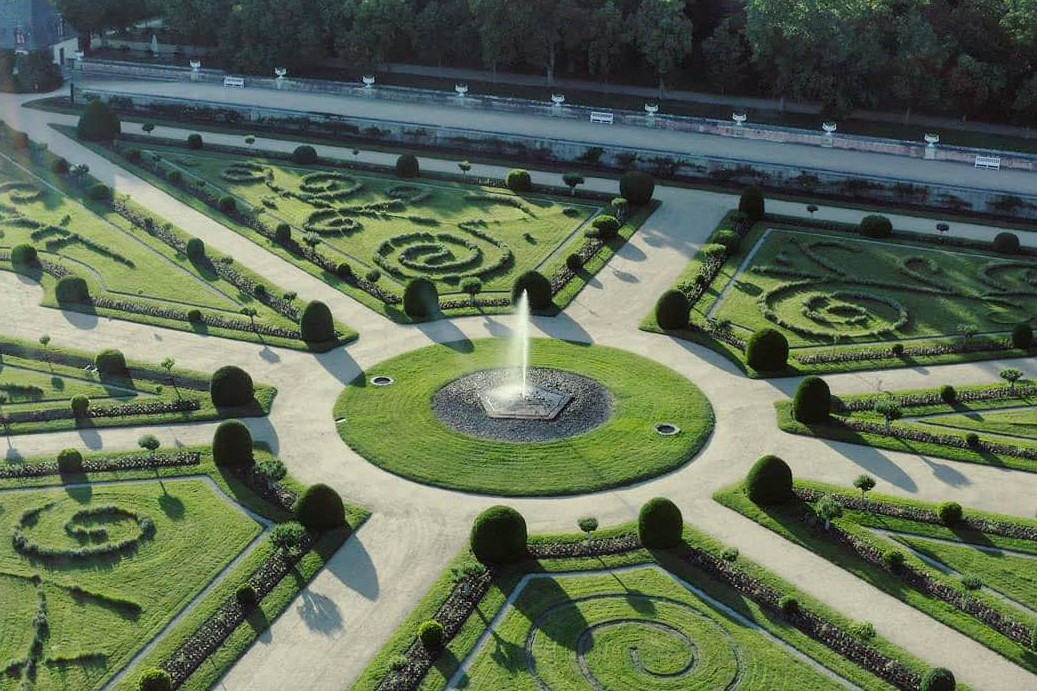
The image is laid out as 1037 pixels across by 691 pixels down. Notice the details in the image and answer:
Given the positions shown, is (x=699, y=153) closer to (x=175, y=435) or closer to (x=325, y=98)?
(x=325, y=98)

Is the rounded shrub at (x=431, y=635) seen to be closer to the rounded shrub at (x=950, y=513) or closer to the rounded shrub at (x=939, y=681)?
the rounded shrub at (x=939, y=681)

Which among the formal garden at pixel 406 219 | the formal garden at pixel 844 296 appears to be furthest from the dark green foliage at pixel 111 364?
the formal garden at pixel 844 296

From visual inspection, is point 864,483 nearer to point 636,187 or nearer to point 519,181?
point 636,187

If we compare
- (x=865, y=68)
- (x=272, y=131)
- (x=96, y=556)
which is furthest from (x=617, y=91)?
(x=96, y=556)

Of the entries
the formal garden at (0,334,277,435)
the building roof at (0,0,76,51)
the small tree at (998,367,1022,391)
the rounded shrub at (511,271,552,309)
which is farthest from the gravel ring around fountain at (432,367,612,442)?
the building roof at (0,0,76,51)

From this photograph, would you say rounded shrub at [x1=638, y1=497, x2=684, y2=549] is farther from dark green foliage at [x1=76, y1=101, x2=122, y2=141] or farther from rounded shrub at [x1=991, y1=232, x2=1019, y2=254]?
dark green foliage at [x1=76, y1=101, x2=122, y2=141]

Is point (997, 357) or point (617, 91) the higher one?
point (617, 91)
